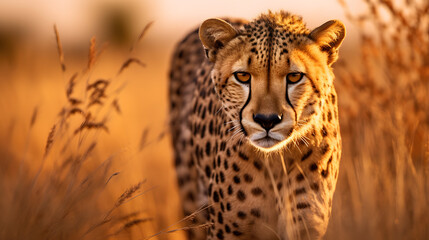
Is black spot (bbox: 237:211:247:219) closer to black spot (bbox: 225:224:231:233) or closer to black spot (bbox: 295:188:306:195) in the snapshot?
black spot (bbox: 225:224:231:233)

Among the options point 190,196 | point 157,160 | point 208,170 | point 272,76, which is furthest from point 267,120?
point 157,160

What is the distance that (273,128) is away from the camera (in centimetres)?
233

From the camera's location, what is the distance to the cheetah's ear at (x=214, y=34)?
268 centimetres

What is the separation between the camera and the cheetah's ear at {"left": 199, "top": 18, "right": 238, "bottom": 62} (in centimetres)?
268

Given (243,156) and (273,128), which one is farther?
(243,156)

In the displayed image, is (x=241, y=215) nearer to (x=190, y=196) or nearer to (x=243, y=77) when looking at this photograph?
(x=243, y=77)

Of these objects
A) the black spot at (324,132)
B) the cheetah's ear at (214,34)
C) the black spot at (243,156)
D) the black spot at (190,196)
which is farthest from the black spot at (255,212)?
the black spot at (190,196)

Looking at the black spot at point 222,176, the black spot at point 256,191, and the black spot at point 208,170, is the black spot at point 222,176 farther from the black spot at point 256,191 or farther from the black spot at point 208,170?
the black spot at point 208,170

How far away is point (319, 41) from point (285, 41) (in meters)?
0.19

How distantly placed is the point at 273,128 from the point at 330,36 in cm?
58

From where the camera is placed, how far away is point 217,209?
112 inches

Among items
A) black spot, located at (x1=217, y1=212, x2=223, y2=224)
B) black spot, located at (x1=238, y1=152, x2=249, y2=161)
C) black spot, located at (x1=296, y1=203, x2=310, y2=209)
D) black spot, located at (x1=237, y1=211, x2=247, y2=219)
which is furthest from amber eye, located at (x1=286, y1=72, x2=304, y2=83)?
black spot, located at (x1=217, y1=212, x2=223, y2=224)

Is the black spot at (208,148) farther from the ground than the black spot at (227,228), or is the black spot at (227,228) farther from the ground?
the black spot at (208,148)

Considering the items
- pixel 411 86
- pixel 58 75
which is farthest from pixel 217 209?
pixel 58 75
